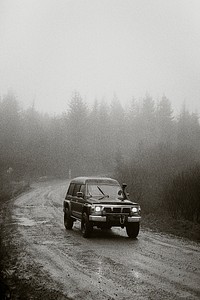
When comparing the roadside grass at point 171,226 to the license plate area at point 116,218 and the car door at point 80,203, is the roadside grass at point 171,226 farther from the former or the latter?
the car door at point 80,203

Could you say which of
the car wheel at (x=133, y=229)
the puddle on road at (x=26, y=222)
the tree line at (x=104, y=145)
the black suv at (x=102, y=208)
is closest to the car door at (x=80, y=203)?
the black suv at (x=102, y=208)

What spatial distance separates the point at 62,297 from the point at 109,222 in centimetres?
598

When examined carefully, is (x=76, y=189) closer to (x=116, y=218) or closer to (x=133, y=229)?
(x=116, y=218)

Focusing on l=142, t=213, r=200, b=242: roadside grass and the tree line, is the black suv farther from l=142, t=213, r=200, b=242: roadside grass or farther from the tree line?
the tree line

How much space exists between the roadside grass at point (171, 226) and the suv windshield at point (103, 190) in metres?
2.45

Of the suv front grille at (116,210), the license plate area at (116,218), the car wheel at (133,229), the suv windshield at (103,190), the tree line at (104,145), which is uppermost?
the tree line at (104,145)

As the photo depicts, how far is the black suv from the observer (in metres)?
11.4

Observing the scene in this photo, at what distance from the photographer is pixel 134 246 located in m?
10.2

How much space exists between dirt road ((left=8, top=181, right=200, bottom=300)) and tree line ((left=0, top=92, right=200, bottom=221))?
6843 millimetres

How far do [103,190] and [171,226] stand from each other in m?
3.68

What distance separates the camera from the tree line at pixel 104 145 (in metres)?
25.1

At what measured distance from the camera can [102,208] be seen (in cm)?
1143

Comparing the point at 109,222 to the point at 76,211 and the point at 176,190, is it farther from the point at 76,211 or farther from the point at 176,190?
the point at 176,190

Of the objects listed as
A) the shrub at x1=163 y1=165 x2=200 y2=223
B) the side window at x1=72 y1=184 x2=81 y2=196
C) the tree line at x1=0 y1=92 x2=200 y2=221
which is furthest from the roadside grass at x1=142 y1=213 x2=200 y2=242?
the side window at x1=72 y1=184 x2=81 y2=196
